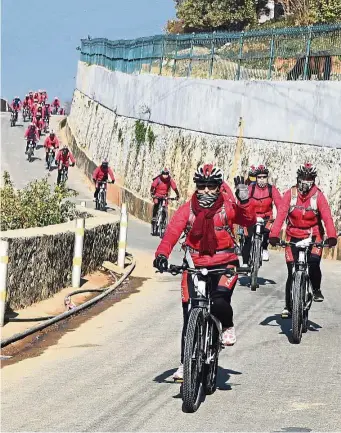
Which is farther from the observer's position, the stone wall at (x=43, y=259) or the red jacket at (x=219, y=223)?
the stone wall at (x=43, y=259)

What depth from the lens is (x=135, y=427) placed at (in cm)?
866

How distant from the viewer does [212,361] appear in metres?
9.80

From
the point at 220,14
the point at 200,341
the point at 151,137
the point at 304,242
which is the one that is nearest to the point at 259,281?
the point at 304,242

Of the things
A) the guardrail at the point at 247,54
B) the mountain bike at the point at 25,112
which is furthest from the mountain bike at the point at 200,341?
the mountain bike at the point at 25,112

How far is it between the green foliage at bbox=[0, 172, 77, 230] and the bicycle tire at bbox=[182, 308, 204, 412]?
1107 cm

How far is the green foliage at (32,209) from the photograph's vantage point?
66.7ft

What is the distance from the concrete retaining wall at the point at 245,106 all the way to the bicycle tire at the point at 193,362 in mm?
18697

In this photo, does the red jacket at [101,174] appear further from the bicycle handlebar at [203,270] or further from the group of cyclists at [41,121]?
the bicycle handlebar at [203,270]

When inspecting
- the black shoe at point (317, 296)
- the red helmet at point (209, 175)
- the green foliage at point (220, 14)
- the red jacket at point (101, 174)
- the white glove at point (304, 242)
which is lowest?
the red jacket at point (101, 174)

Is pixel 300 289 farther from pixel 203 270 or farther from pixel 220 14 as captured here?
pixel 220 14

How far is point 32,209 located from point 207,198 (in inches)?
429

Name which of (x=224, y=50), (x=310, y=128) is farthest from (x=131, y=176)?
(x=310, y=128)

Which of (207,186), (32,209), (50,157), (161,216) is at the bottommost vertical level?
(50,157)

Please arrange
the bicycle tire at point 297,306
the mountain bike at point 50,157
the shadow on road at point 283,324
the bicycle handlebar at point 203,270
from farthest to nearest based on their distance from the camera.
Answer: the mountain bike at point 50,157
the shadow on road at point 283,324
the bicycle tire at point 297,306
the bicycle handlebar at point 203,270
